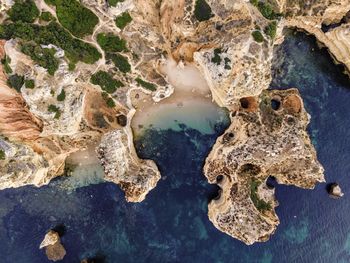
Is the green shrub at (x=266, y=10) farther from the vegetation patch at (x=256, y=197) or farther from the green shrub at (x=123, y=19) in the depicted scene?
the vegetation patch at (x=256, y=197)

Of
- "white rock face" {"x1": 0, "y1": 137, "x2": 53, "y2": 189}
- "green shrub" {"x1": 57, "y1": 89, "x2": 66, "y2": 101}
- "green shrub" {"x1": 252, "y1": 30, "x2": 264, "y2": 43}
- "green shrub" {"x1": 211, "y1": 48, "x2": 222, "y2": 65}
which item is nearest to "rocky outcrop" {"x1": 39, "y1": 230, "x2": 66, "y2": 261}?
"white rock face" {"x1": 0, "y1": 137, "x2": 53, "y2": 189}

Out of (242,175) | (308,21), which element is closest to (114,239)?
(242,175)

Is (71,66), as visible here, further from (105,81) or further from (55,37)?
(105,81)

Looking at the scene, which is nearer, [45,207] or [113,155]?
[113,155]

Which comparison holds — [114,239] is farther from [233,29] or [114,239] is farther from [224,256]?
[233,29]

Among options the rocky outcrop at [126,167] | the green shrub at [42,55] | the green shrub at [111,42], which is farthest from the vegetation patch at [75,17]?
the rocky outcrop at [126,167]

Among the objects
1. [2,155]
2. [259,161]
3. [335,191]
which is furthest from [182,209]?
[2,155]
